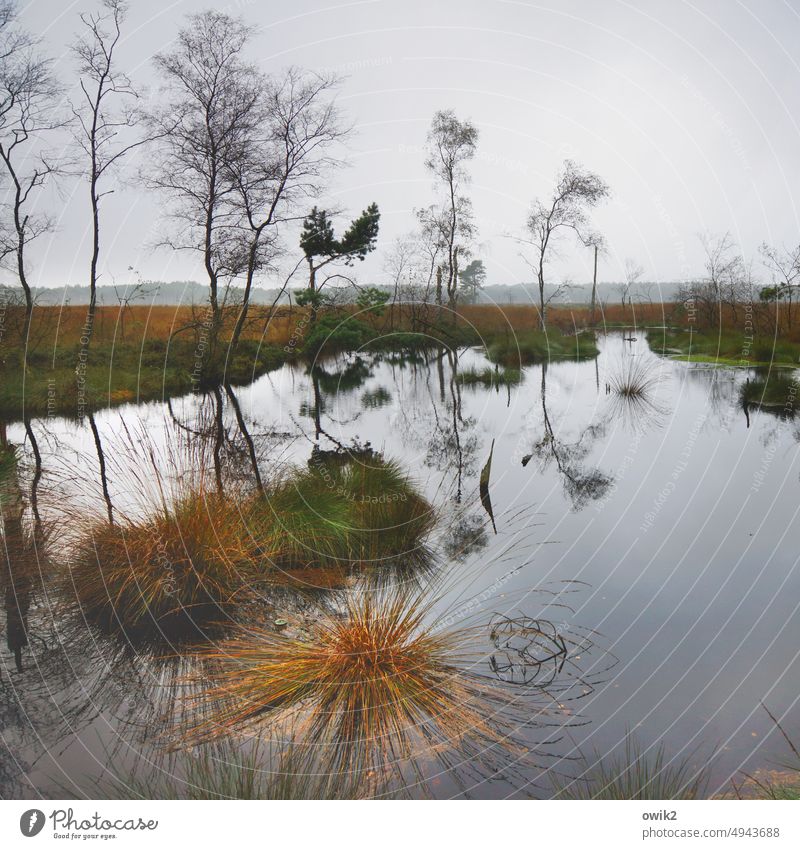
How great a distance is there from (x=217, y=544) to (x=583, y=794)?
8.01ft

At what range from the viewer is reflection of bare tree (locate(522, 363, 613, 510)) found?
5.86m

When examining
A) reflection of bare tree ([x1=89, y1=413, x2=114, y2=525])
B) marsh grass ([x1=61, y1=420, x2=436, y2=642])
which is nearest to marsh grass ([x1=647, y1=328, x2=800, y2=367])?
marsh grass ([x1=61, y1=420, x2=436, y2=642])

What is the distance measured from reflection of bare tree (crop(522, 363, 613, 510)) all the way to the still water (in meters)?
0.03

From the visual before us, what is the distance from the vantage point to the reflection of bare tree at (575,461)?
5.86 metres

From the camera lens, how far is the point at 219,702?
2918mm

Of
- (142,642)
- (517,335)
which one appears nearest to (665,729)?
(142,642)

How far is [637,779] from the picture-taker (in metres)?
2.49

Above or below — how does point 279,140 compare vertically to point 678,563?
above

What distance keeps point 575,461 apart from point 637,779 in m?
4.44

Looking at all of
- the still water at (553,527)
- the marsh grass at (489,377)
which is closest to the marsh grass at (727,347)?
the still water at (553,527)

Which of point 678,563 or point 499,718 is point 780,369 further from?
point 499,718

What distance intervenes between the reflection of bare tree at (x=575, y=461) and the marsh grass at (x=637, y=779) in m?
3.02

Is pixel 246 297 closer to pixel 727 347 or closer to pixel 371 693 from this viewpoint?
pixel 371 693

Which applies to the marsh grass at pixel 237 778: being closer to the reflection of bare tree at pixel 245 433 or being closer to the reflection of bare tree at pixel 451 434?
the reflection of bare tree at pixel 245 433
